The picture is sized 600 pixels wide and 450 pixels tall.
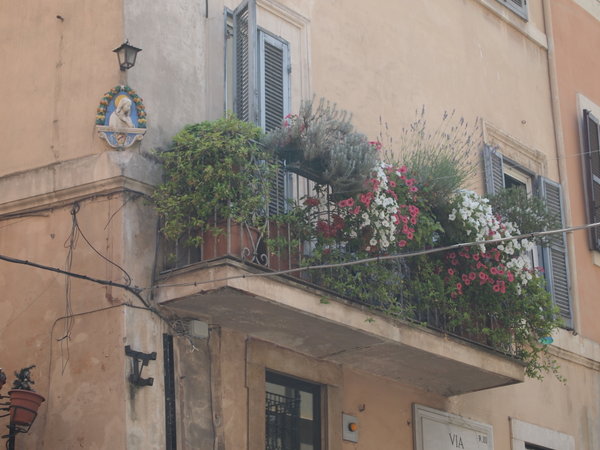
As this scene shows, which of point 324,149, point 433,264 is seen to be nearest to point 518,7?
point 433,264

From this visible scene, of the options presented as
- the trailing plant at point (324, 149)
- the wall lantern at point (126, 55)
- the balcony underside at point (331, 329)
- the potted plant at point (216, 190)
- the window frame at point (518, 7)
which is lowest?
the balcony underside at point (331, 329)

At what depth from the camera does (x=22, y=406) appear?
8844mm

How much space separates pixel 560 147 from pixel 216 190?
6237 millimetres

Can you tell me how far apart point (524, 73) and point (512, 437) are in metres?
4.26

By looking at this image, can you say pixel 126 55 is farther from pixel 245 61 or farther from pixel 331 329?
pixel 331 329

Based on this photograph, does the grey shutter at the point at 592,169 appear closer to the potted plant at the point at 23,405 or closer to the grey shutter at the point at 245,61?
the grey shutter at the point at 245,61

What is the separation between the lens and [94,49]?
33.2 ft

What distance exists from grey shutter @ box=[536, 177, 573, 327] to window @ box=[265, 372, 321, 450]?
3801mm

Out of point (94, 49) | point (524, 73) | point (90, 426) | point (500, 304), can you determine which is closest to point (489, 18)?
point (524, 73)

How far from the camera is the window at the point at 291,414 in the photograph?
33.5 ft

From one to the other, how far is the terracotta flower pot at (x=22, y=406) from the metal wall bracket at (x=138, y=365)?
2.23 feet

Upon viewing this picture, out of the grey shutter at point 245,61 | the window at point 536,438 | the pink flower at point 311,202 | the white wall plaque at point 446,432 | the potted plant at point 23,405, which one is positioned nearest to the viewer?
the potted plant at point 23,405

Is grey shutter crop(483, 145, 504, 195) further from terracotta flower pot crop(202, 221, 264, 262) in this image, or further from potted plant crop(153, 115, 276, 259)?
terracotta flower pot crop(202, 221, 264, 262)

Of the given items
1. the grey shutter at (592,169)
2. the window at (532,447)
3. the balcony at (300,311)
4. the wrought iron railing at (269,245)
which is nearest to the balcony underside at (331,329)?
the balcony at (300,311)
